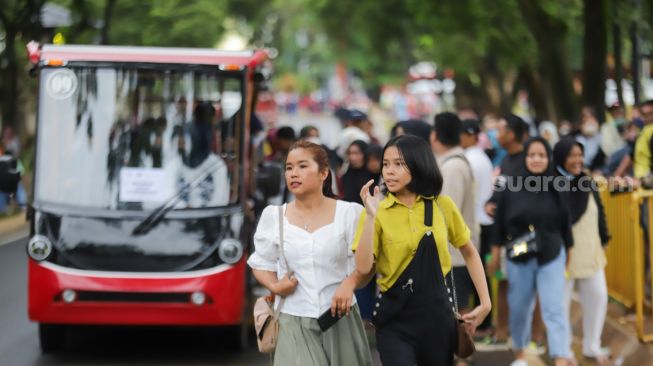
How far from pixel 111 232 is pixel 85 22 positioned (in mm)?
20346

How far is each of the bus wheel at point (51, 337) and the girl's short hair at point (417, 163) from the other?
453cm

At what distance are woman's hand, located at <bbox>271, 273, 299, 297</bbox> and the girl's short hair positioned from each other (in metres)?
0.66

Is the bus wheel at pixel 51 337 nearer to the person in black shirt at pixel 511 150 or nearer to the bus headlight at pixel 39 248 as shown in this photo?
the bus headlight at pixel 39 248

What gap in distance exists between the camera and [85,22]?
28.1m

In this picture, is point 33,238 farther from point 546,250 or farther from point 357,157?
point 546,250

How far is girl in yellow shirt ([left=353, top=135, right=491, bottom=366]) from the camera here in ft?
17.4

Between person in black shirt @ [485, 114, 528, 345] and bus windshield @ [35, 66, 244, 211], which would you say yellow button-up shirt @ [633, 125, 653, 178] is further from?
bus windshield @ [35, 66, 244, 211]

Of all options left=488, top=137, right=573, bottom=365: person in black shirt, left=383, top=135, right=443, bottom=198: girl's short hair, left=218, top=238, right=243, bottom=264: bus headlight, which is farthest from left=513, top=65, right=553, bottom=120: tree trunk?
left=383, top=135, right=443, bottom=198: girl's short hair

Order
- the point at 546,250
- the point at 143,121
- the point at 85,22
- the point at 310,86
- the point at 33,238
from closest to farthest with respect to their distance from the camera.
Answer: the point at 546,250 → the point at 33,238 → the point at 143,121 → the point at 85,22 → the point at 310,86

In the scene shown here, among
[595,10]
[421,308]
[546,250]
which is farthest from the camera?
[595,10]

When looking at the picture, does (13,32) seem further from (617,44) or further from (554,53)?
(617,44)

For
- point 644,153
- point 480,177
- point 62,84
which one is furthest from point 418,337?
point 644,153

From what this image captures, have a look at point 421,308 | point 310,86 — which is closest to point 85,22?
point 421,308

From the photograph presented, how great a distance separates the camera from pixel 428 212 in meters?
5.35
